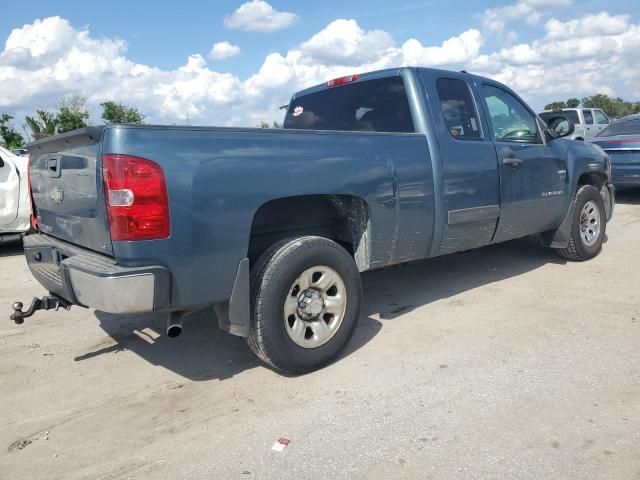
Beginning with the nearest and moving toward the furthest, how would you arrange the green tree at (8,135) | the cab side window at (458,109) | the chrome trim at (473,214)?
the chrome trim at (473,214)
the cab side window at (458,109)
the green tree at (8,135)

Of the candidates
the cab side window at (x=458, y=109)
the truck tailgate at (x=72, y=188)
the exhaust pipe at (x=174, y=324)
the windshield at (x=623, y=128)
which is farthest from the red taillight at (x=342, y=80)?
the windshield at (x=623, y=128)

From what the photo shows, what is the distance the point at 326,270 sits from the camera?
3.46m

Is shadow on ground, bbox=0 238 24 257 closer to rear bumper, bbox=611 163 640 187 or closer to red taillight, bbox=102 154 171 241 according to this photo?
red taillight, bbox=102 154 171 241

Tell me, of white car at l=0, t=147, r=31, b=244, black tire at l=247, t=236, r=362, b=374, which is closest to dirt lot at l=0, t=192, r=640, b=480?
black tire at l=247, t=236, r=362, b=374

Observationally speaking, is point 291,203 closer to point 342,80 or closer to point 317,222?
point 317,222

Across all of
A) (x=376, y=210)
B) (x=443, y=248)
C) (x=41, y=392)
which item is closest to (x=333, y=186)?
(x=376, y=210)

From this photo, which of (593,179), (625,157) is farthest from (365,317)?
(625,157)

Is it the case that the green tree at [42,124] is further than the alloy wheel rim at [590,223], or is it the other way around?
the green tree at [42,124]

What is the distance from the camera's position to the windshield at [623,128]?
35.4ft

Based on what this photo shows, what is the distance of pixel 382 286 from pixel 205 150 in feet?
9.94

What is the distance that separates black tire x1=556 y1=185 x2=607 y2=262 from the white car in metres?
7.09

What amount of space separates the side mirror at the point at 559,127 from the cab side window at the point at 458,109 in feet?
4.16

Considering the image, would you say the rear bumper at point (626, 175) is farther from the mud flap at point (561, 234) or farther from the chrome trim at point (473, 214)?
the chrome trim at point (473, 214)

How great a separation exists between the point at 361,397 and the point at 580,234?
3.85 meters
